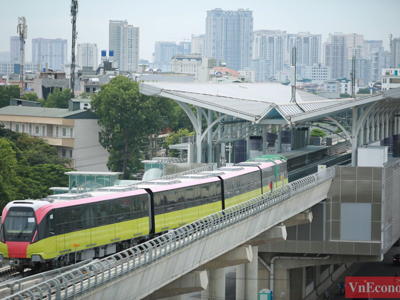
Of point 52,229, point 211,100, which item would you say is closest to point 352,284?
point 211,100

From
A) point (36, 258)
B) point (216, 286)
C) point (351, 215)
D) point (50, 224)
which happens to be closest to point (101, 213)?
point (50, 224)

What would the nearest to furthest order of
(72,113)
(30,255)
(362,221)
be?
1. (30,255)
2. (362,221)
3. (72,113)

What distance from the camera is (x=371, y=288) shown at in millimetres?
50844

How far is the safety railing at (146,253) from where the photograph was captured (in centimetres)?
1778

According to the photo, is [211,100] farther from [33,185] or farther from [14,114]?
[14,114]

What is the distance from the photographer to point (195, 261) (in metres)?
26.7

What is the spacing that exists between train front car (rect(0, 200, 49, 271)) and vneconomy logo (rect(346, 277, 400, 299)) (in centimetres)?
3284

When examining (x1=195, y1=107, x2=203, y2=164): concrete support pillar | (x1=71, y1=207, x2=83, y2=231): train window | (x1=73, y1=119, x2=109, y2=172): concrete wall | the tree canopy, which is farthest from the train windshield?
(x1=73, y1=119, x2=109, y2=172): concrete wall

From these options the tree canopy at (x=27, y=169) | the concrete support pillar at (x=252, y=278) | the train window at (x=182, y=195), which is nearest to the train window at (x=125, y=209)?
the train window at (x=182, y=195)

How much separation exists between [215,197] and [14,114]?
64223mm

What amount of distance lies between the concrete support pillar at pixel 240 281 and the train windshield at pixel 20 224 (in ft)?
87.4

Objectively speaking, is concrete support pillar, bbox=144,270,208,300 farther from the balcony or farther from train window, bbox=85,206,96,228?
the balcony

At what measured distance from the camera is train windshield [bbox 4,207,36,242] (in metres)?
21.8

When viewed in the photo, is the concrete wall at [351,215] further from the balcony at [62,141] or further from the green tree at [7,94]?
the green tree at [7,94]
